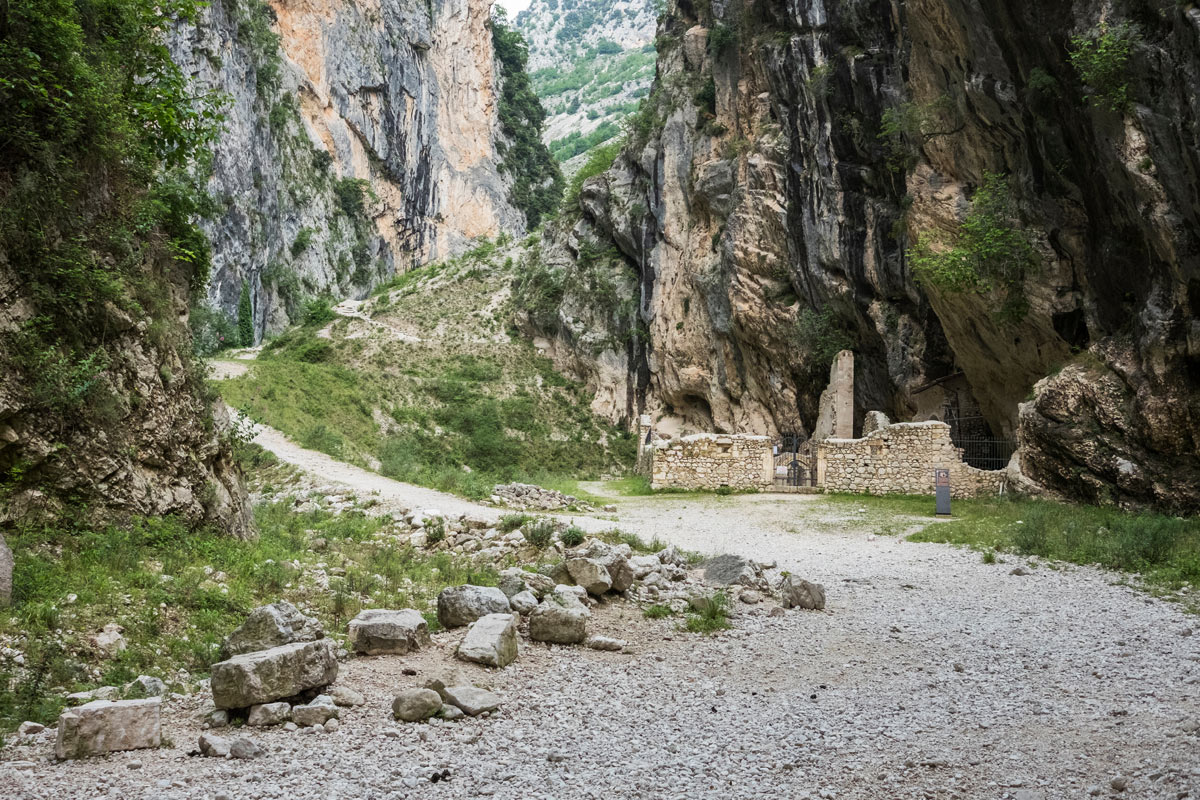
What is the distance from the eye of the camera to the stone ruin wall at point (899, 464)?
63.5 feet

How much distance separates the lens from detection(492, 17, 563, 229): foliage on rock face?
80438 millimetres

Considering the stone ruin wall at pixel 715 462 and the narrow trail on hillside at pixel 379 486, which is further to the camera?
the stone ruin wall at pixel 715 462

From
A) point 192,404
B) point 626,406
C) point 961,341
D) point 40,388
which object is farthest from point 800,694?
point 626,406

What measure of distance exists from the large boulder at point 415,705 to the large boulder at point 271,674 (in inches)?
→ 20.0

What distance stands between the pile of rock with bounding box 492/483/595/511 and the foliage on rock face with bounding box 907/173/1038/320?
32.9 feet

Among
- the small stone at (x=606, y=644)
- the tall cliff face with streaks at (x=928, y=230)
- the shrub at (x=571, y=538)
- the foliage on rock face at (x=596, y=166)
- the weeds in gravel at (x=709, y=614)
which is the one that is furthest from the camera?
the foliage on rock face at (x=596, y=166)

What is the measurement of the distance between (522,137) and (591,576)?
3129 inches

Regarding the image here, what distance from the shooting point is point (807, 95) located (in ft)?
84.0

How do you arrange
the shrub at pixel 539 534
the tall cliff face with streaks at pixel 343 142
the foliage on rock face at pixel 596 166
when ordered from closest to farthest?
the shrub at pixel 539 534 → the foliage on rock face at pixel 596 166 → the tall cliff face with streaks at pixel 343 142

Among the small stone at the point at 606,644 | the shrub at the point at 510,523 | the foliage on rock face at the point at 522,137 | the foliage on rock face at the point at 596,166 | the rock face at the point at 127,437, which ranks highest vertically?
the foliage on rock face at the point at 522,137

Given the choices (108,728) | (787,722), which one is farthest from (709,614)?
(108,728)

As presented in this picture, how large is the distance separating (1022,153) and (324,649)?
18.0 meters

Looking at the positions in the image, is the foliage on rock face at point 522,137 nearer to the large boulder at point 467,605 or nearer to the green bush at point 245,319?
the green bush at point 245,319

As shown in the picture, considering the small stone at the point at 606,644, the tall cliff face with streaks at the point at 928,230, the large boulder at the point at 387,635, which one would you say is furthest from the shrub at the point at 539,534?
the tall cliff face with streaks at the point at 928,230
